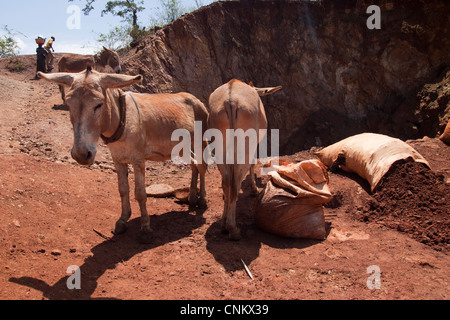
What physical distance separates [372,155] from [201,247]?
3.17m

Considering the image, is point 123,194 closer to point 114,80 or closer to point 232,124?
point 114,80

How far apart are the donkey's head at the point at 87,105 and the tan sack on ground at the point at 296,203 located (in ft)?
7.32

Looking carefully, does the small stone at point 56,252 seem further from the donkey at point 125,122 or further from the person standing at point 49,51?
the person standing at point 49,51

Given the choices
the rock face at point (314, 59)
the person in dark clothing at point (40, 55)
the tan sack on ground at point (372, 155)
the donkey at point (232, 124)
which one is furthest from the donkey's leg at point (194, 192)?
the person in dark clothing at point (40, 55)

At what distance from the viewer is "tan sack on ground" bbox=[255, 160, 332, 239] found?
163 inches

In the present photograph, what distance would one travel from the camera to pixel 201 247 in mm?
4113

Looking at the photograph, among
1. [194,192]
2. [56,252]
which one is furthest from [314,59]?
[56,252]

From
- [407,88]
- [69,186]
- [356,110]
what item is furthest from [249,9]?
[69,186]

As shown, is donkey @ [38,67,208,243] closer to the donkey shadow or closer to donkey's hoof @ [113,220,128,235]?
donkey's hoof @ [113,220,128,235]

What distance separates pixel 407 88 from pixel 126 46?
1023 cm

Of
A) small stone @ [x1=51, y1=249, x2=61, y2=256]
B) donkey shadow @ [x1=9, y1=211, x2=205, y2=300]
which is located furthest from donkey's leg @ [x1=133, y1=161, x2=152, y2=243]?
small stone @ [x1=51, y1=249, x2=61, y2=256]

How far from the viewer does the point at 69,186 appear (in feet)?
17.4

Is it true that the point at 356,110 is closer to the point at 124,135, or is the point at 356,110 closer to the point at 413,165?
the point at 413,165

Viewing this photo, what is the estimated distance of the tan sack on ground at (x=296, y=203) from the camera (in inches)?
163
